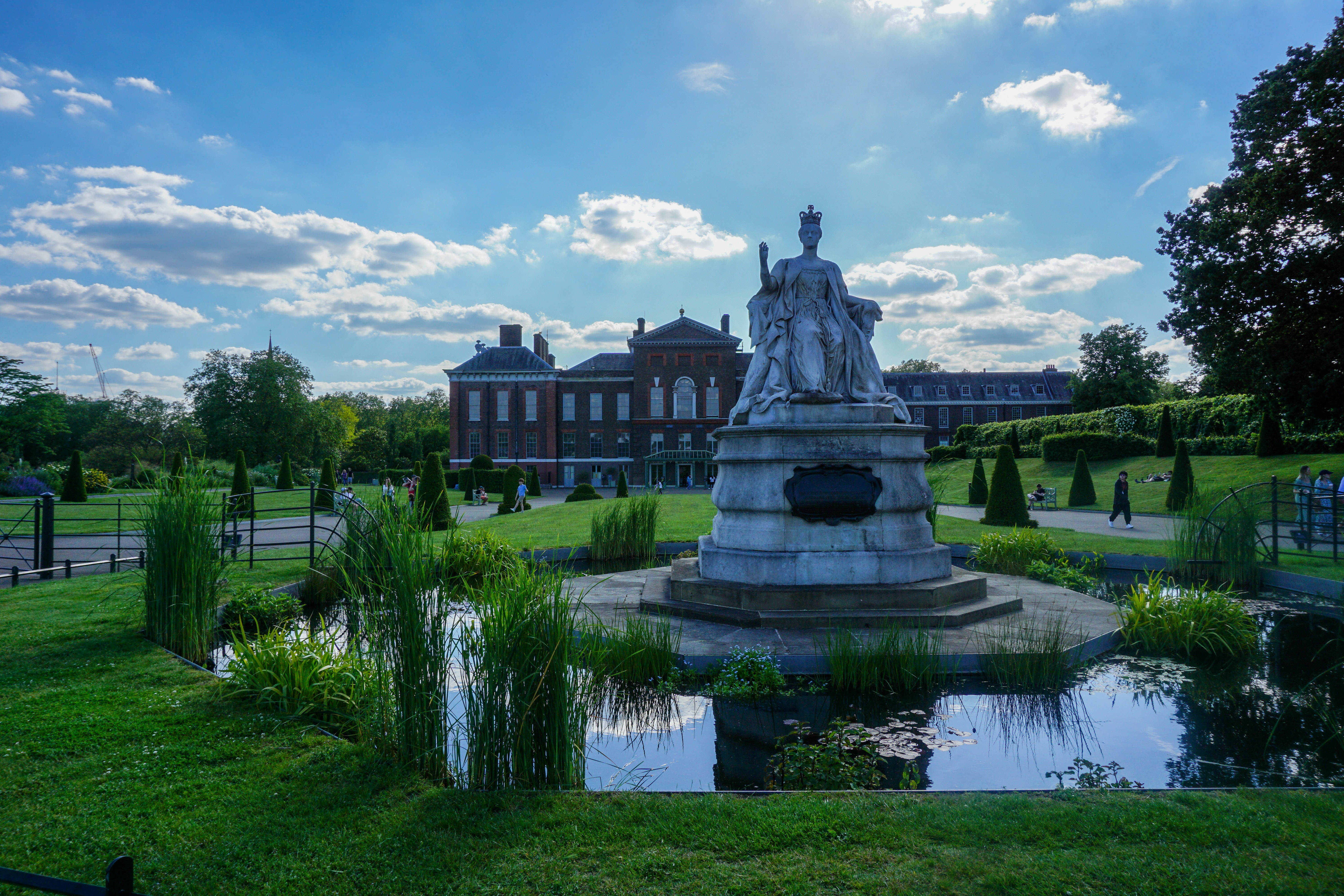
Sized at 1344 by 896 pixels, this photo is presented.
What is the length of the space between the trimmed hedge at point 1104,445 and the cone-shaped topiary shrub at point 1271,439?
8591mm

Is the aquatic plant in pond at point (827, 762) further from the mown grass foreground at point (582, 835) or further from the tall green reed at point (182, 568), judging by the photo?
the tall green reed at point (182, 568)

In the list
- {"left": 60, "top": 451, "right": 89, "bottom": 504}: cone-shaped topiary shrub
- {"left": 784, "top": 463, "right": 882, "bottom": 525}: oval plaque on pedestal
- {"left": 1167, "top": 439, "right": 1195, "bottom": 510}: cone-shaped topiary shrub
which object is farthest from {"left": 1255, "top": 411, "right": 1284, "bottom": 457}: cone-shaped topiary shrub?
{"left": 60, "top": 451, "right": 89, "bottom": 504}: cone-shaped topiary shrub

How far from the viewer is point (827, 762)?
11.7 feet

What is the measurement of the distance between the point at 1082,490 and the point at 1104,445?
12.7 metres

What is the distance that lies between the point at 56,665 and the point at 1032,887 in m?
6.29

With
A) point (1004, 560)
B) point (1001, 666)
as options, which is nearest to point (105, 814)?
point (1001, 666)

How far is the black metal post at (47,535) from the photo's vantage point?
30.5ft

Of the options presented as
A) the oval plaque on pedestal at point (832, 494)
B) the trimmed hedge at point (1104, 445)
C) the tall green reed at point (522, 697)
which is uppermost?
the trimmed hedge at point (1104, 445)

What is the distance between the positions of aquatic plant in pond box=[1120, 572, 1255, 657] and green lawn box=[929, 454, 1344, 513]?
6881 millimetres

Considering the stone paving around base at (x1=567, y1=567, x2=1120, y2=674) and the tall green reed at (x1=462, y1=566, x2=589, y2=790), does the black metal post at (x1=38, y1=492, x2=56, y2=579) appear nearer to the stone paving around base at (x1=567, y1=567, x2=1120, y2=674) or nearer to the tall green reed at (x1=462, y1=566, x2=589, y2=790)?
the stone paving around base at (x1=567, y1=567, x2=1120, y2=674)

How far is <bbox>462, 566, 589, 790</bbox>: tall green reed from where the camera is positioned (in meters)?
3.30

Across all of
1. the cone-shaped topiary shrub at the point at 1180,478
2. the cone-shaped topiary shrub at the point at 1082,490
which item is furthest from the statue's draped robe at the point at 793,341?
the cone-shaped topiary shrub at the point at 1082,490

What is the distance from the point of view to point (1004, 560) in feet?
34.0

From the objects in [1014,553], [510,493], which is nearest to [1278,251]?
[1014,553]
